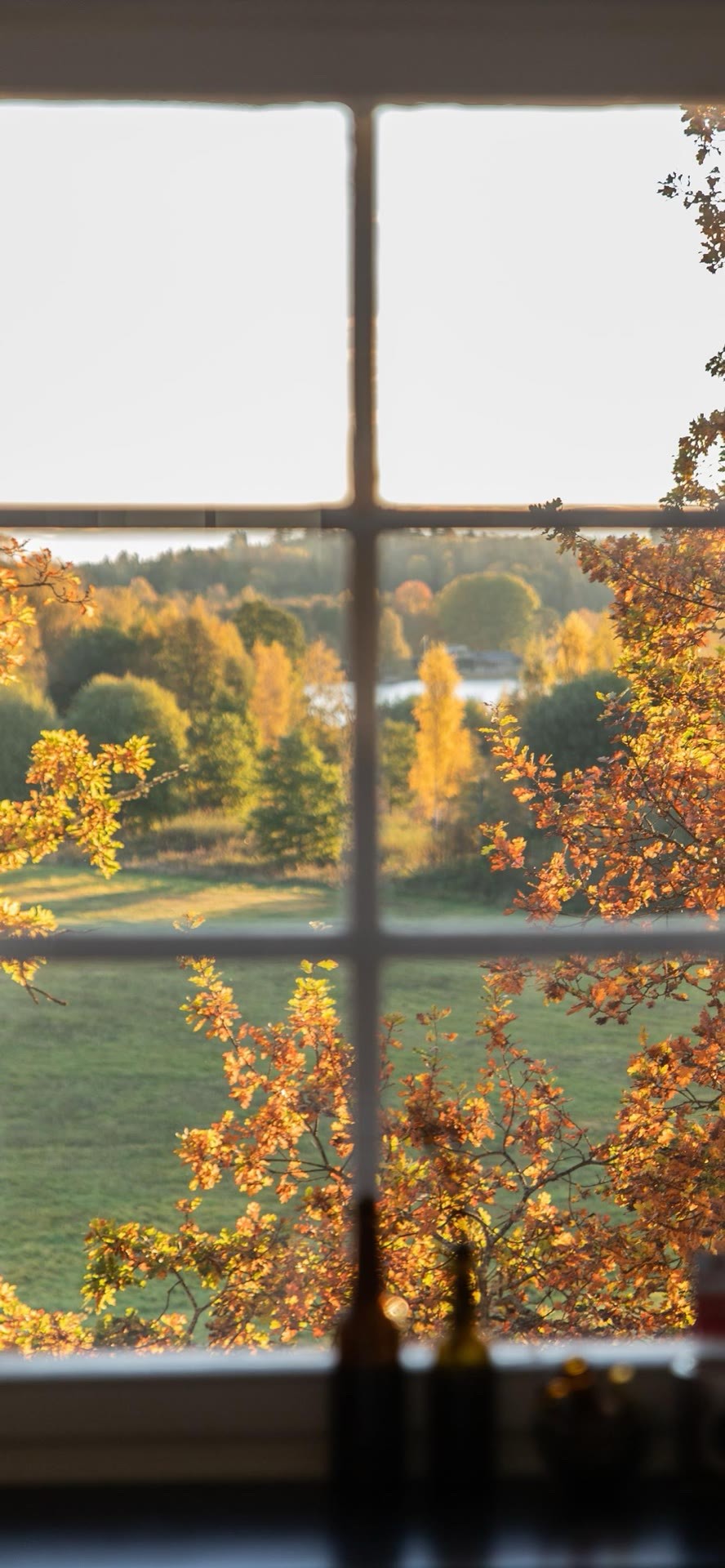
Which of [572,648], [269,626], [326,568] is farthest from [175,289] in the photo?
[572,648]

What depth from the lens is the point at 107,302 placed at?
454 cm

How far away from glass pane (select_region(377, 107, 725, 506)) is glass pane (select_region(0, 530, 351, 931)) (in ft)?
1.82

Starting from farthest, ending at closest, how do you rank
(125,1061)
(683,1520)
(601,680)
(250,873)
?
(125,1061)
(250,873)
(601,680)
(683,1520)

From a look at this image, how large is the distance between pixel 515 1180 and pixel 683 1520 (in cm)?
269

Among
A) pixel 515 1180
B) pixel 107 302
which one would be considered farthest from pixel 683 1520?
pixel 107 302

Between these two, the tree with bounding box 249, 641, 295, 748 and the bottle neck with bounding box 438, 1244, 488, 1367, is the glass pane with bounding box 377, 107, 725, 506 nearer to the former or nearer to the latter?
the tree with bounding box 249, 641, 295, 748

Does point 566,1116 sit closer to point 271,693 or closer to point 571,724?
point 571,724

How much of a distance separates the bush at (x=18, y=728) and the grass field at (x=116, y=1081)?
1.52m

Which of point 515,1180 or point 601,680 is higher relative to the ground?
point 601,680

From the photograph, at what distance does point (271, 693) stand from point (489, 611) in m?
0.71

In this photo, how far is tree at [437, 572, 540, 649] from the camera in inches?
164

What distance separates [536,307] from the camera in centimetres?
435

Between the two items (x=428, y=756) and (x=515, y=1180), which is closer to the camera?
(x=515, y=1180)

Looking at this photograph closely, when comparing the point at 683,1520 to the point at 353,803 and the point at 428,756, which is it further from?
the point at 428,756
